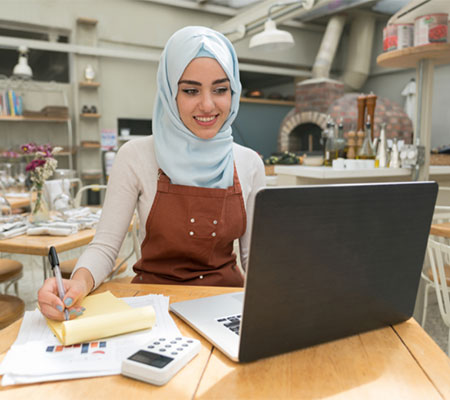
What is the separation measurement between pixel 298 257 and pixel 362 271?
14cm

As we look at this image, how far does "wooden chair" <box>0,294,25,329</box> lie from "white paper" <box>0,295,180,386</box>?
111 cm

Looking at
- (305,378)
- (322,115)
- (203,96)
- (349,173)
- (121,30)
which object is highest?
(121,30)

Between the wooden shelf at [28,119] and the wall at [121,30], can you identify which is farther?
the wall at [121,30]

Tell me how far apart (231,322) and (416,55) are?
2.31m

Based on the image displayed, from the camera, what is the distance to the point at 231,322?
0.81 m

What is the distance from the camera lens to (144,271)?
1294 mm

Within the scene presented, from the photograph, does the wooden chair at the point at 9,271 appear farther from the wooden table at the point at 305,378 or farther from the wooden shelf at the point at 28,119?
the wooden shelf at the point at 28,119

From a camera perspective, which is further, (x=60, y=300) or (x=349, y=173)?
(x=349, y=173)

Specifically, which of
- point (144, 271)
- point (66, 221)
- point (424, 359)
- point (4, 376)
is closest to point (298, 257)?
point (424, 359)

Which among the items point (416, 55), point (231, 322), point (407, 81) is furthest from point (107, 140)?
point (231, 322)

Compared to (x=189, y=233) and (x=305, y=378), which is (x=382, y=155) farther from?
(x=305, y=378)

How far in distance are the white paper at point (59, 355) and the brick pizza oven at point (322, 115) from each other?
698 centimetres

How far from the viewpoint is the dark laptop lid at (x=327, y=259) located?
23.0 inches

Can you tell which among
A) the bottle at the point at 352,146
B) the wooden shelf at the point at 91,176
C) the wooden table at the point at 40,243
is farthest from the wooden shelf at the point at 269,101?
the wooden table at the point at 40,243
